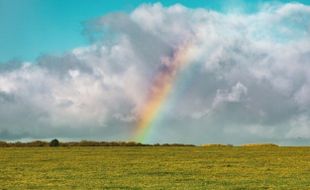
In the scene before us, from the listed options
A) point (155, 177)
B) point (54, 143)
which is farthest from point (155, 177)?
point (54, 143)

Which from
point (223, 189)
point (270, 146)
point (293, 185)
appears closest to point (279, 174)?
point (293, 185)

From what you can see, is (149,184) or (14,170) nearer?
(149,184)

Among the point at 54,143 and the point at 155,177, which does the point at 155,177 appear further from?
the point at 54,143

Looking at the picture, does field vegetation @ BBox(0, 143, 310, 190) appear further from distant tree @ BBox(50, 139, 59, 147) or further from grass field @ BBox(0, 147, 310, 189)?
distant tree @ BBox(50, 139, 59, 147)

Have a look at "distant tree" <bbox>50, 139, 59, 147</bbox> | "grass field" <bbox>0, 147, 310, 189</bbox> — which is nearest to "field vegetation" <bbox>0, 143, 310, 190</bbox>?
"grass field" <bbox>0, 147, 310, 189</bbox>

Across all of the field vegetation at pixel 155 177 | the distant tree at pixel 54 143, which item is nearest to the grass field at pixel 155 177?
the field vegetation at pixel 155 177

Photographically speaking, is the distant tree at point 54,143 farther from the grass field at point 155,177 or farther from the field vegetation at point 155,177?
the grass field at point 155,177

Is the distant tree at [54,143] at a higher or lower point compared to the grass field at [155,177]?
higher

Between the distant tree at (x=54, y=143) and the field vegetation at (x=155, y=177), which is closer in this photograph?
the field vegetation at (x=155, y=177)

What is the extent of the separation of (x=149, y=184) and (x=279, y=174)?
11.4m

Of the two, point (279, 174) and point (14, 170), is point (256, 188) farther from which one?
point (14, 170)

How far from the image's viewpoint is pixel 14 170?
48.1m

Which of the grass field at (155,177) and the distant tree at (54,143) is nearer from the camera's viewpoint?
A: the grass field at (155,177)

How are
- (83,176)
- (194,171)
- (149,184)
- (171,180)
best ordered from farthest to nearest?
(194,171), (83,176), (171,180), (149,184)
